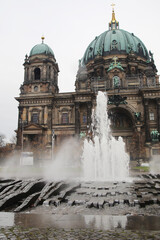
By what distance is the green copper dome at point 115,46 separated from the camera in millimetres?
60625

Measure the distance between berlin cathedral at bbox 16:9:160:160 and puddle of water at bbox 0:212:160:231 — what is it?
3753 centimetres

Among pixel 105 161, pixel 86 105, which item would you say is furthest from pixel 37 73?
pixel 105 161

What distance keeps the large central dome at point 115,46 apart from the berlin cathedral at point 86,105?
13.1 ft

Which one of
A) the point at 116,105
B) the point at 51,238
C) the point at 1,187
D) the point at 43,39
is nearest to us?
the point at 51,238

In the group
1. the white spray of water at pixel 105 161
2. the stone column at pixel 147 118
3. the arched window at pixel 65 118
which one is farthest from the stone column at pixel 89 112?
the white spray of water at pixel 105 161

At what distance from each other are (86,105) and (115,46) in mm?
22217

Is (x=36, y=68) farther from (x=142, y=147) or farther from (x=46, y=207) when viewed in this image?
(x=46, y=207)

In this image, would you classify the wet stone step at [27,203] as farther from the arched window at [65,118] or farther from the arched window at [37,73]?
the arched window at [37,73]

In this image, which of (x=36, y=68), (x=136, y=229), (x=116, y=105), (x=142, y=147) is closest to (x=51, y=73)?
(x=36, y=68)

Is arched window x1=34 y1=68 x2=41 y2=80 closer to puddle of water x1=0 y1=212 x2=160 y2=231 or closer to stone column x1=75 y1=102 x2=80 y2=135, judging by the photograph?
stone column x1=75 y1=102 x2=80 y2=135

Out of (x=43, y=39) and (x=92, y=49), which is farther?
(x=92, y=49)

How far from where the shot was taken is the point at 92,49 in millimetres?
64875

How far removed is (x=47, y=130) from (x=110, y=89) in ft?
55.6

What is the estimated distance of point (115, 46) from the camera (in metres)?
60.8
